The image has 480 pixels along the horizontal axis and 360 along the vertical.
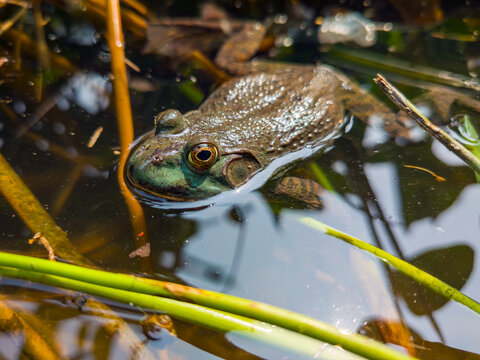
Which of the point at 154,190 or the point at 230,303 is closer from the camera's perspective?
the point at 230,303

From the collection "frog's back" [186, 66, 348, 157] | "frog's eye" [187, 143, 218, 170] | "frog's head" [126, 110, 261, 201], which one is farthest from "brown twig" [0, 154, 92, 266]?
"frog's back" [186, 66, 348, 157]

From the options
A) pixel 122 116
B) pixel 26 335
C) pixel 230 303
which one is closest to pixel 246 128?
pixel 122 116

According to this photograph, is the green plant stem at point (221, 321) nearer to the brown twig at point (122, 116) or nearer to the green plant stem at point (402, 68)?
the brown twig at point (122, 116)

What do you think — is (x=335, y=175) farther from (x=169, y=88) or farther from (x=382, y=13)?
(x=382, y=13)

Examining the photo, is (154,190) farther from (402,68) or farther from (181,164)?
(402,68)

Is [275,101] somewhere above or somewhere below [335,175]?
above

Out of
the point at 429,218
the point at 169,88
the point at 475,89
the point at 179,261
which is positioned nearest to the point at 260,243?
the point at 179,261
